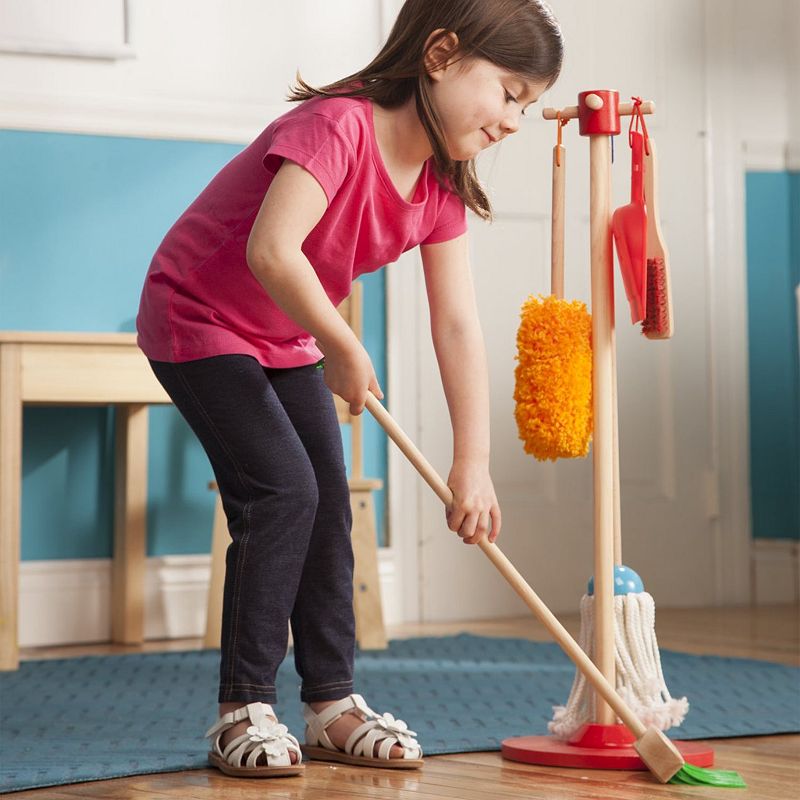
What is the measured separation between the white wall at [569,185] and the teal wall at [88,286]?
0.07 meters

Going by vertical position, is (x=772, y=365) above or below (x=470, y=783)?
above

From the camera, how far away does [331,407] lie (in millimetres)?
1531

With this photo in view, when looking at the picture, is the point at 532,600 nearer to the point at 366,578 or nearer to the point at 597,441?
the point at 597,441

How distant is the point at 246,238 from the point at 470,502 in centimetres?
35

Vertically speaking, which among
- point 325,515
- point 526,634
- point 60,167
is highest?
point 60,167

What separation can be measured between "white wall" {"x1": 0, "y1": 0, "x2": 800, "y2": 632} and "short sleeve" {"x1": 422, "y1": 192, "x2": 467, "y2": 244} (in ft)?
4.14

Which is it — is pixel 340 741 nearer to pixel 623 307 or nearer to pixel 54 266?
pixel 54 266

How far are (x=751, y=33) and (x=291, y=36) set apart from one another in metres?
1.20

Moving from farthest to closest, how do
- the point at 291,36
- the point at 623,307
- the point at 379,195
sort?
the point at 623,307
the point at 291,36
the point at 379,195

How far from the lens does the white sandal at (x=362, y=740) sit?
139 centimetres

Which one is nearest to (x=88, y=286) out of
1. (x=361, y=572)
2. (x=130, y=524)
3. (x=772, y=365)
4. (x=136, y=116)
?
(x=136, y=116)

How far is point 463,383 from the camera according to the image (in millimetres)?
1446

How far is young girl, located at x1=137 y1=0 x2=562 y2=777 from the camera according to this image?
51.5 inches

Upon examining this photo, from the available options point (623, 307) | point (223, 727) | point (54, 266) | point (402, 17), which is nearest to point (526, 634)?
point (623, 307)
